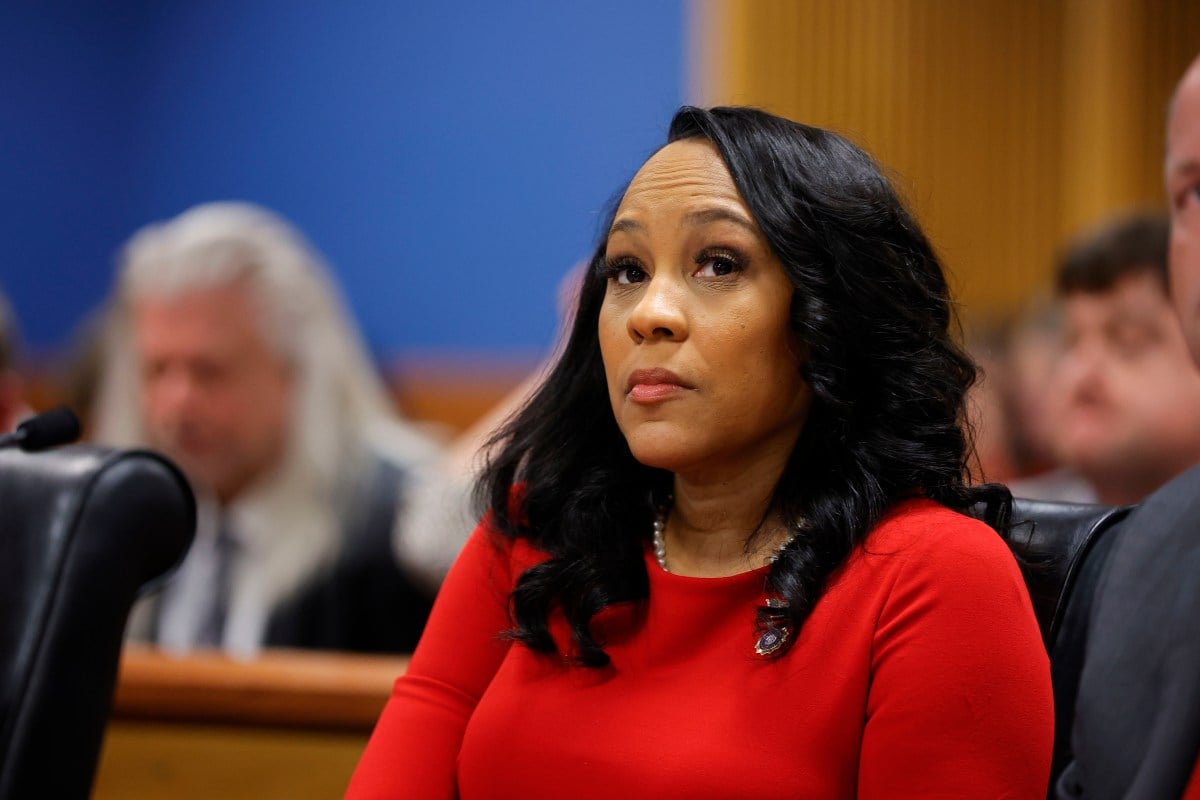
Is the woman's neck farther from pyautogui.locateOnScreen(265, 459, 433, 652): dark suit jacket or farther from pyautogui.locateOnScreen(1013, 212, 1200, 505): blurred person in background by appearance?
pyautogui.locateOnScreen(265, 459, 433, 652): dark suit jacket

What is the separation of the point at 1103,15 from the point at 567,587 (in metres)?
3.43

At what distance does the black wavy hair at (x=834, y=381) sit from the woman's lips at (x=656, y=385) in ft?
0.38

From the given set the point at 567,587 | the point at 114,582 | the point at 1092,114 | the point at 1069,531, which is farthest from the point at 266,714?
the point at 1092,114

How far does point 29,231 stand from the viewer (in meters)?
5.70

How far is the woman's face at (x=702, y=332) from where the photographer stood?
1.24 metres

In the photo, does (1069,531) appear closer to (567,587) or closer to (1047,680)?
(1047,680)

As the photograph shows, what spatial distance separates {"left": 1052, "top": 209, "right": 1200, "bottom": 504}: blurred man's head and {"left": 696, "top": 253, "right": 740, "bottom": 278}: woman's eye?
124 cm

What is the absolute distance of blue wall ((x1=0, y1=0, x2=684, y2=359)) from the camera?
4.57m

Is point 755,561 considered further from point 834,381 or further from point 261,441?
point 261,441

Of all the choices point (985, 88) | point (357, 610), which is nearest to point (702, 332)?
point (357, 610)

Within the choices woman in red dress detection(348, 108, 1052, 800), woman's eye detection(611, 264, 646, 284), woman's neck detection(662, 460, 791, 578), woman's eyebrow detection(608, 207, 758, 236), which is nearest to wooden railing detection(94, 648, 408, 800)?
woman in red dress detection(348, 108, 1052, 800)

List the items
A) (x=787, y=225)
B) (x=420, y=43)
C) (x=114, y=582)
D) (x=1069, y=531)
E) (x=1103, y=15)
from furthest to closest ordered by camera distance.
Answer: (x=420, y=43)
(x=1103, y=15)
(x=114, y=582)
(x=1069, y=531)
(x=787, y=225)

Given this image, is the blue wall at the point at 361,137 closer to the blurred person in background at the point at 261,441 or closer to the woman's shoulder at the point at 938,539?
the blurred person in background at the point at 261,441

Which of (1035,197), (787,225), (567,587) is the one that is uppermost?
(787,225)
